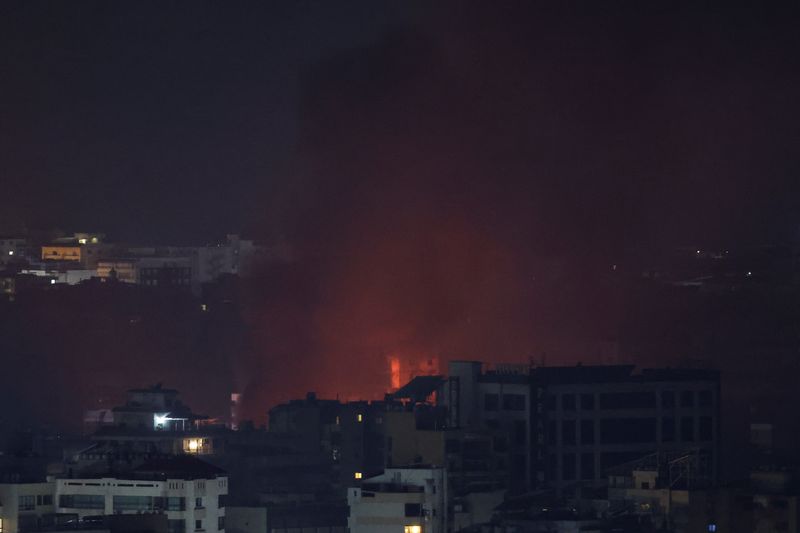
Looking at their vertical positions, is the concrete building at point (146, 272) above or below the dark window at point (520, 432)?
above

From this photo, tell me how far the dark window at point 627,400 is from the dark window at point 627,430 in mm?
224

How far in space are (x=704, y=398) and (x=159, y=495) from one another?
18413mm

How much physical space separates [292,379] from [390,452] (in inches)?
743

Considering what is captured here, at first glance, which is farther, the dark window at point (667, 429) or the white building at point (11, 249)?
the white building at point (11, 249)

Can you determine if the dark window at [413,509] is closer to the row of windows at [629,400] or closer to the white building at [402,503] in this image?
the white building at [402,503]

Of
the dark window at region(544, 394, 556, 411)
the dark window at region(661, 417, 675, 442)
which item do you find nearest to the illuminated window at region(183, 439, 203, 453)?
the dark window at region(544, 394, 556, 411)

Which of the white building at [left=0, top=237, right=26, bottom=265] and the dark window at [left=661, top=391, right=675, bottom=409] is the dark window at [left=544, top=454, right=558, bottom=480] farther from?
the white building at [left=0, top=237, right=26, bottom=265]

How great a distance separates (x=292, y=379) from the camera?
70.2 meters

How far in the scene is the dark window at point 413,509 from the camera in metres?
44.3

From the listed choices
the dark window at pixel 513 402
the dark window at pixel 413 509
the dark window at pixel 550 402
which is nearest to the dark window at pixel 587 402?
the dark window at pixel 550 402

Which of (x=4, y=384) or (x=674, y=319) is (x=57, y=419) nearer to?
(x=4, y=384)

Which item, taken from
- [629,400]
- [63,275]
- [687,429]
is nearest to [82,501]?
[629,400]

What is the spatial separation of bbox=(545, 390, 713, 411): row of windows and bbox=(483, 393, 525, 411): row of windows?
484 millimetres

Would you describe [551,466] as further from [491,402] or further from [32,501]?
[32,501]
